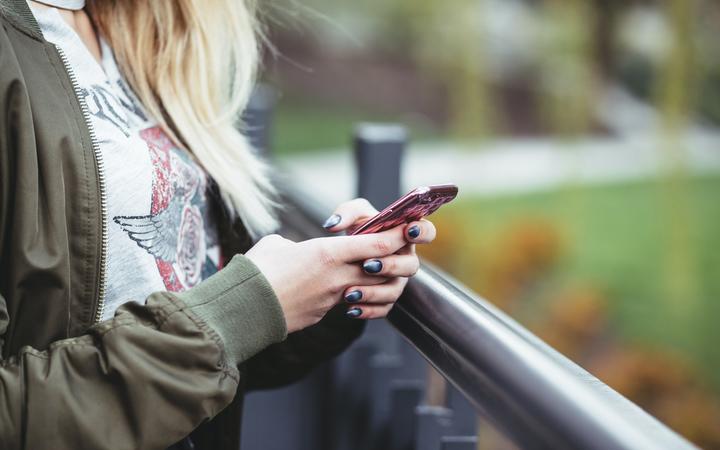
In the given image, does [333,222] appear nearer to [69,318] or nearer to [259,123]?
[69,318]

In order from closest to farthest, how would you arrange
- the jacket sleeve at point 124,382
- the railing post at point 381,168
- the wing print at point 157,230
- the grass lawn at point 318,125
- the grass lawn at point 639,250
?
the jacket sleeve at point 124,382 < the wing print at point 157,230 < the railing post at point 381,168 < the grass lawn at point 639,250 < the grass lawn at point 318,125

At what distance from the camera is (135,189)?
1.12 m

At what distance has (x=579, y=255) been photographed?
6902mm

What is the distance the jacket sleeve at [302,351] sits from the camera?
137cm

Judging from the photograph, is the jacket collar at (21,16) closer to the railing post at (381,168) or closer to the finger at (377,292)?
the finger at (377,292)

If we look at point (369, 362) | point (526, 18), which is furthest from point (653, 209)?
point (369, 362)

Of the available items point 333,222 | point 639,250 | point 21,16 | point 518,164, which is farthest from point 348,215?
point 518,164

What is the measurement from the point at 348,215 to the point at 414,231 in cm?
15

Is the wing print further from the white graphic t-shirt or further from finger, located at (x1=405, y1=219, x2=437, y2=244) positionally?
finger, located at (x1=405, y1=219, x2=437, y2=244)

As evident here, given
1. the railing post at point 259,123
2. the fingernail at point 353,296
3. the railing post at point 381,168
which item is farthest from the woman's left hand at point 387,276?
the railing post at point 259,123

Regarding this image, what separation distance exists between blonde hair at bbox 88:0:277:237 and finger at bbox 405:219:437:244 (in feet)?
1.32

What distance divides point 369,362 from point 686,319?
401 cm

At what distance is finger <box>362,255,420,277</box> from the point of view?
1.04m

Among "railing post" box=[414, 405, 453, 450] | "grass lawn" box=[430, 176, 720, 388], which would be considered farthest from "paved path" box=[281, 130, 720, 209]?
"railing post" box=[414, 405, 453, 450]
